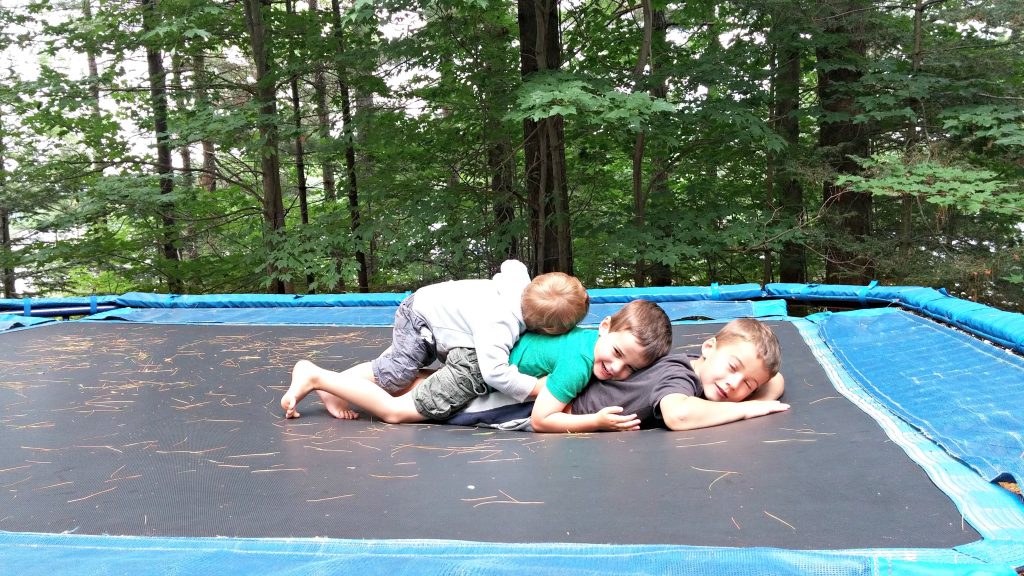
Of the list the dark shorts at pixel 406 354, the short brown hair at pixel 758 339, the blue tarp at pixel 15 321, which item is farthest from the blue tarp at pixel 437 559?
the blue tarp at pixel 15 321

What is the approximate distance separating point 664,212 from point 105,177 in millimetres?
4454

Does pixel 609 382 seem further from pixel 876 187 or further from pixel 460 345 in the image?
pixel 876 187

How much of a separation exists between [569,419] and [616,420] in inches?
4.4

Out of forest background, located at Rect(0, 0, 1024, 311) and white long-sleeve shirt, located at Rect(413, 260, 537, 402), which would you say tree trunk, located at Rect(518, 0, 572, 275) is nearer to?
forest background, located at Rect(0, 0, 1024, 311)

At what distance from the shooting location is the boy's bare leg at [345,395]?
180 cm

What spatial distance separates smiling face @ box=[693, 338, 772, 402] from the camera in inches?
65.7

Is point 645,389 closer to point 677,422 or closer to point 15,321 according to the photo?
point 677,422

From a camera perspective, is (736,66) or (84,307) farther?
(736,66)

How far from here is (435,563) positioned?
3.03 ft

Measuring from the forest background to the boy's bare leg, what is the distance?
2.47 metres

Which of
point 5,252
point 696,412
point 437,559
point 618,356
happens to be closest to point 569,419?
point 618,356

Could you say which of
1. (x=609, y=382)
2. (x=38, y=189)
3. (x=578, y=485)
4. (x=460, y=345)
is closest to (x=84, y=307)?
(x=38, y=189)

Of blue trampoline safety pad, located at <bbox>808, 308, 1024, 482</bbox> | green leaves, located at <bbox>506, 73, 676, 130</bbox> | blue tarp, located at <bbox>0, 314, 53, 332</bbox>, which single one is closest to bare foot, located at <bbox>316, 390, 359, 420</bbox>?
blue trampoline safety pad, located at <bbox>808, 308, 1024, 482</bbox>

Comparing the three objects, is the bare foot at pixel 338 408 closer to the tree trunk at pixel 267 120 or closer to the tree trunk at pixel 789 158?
the tree trunk at pixel 267 120
